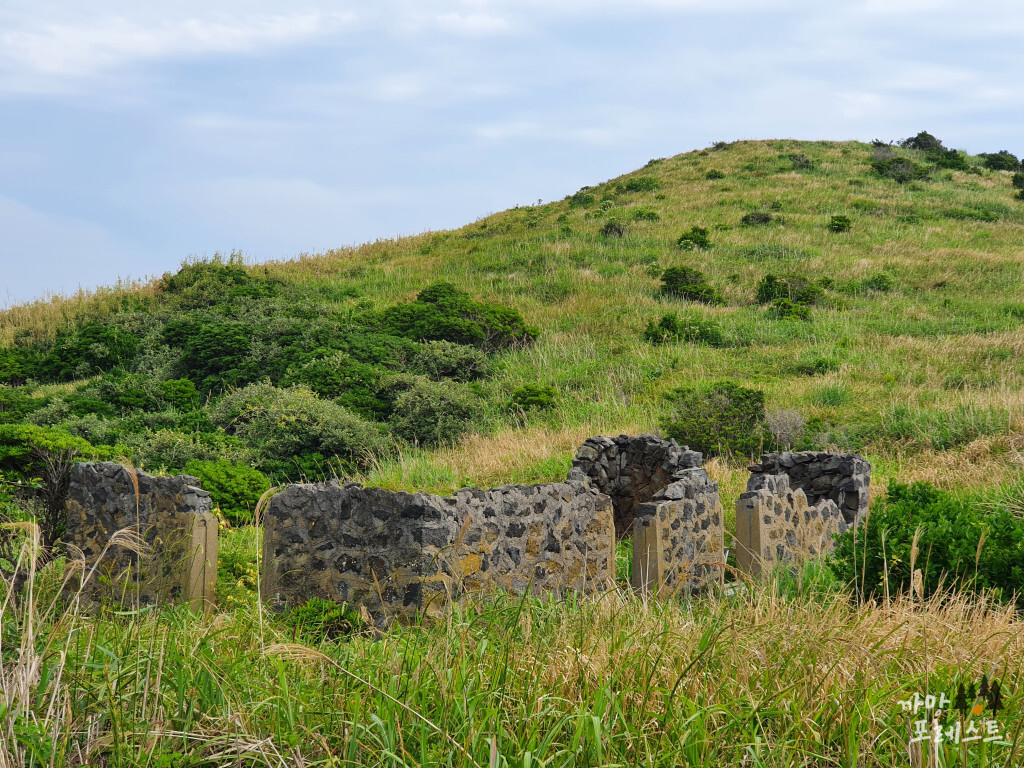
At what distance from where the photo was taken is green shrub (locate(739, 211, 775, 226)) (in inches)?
1540

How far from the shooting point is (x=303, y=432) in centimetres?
1666

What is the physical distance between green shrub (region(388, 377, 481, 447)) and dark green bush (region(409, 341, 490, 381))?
120 inches

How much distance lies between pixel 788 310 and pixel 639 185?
24547 mm

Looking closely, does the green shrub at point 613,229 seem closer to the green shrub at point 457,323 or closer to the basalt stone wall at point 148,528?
the green shrub at point 457,323

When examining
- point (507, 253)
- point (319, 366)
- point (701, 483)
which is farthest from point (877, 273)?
point (701, 483)

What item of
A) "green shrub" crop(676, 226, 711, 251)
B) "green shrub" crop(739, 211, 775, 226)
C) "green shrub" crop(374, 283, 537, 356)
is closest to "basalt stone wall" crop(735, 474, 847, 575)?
"green shrub" crop(374, 283, 537, 356)

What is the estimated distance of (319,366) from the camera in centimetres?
2080

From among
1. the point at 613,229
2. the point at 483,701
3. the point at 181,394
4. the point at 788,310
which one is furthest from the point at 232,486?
the point at 613,229

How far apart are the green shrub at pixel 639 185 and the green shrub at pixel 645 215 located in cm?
738

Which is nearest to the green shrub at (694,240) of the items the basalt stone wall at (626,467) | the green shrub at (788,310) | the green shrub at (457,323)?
the green shrub at (788,310)

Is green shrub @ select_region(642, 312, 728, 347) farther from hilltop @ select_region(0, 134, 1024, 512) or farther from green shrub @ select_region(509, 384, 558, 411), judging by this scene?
green shrub @ select_region(509, 384, 558, 411)

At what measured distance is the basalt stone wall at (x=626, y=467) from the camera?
41.9 feet

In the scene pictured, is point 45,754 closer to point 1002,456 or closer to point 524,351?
point 1002,456

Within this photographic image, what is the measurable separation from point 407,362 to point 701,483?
47.3ft
